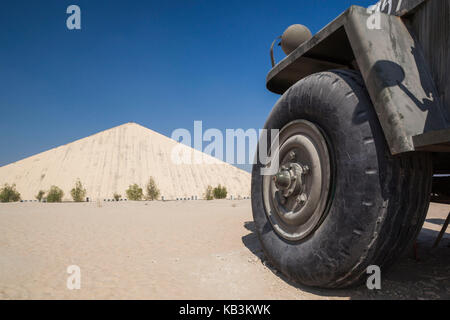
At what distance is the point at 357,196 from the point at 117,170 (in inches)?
1825

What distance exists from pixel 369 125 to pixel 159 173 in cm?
4509

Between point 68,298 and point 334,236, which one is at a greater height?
point 334,236

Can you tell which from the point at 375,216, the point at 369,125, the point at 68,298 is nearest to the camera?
the point at 375,216

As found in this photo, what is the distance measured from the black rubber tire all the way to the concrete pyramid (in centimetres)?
3718

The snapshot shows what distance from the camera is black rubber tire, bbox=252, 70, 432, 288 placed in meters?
1.80

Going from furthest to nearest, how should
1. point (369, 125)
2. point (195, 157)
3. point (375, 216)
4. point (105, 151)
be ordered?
point (195, 157)
point (105, 151)
point (369, 125)
point (375, 216)

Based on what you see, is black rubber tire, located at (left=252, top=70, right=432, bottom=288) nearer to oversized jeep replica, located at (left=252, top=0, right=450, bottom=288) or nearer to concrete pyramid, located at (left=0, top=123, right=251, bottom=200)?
oversized jeep replica, located at (left=252, top=0, right=450, bottom=288)

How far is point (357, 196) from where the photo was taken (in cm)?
190

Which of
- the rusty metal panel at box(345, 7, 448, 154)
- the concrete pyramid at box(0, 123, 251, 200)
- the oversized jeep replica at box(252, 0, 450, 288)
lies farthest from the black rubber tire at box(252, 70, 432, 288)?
the concrete pyramid at box(0, 123, 251, 200)

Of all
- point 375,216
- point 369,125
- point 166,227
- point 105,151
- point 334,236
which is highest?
point 105,151

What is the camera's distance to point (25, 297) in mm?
2385

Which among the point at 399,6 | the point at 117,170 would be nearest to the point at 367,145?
the point at 399,6
